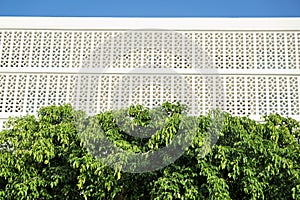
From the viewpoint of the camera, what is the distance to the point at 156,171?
609 cm

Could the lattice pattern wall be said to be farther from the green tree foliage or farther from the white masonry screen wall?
the green tree foliage

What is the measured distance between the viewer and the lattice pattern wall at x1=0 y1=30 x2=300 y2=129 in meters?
8.22

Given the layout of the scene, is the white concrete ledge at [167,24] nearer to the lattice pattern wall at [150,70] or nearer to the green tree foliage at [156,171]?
the lattice pattern wall at [150,70]

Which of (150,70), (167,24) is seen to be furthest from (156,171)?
(167,24)

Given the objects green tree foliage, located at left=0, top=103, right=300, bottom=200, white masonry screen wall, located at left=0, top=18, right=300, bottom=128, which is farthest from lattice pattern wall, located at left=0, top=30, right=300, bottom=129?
green tree foliage, located at left=0, top=103, right=300, bottom=200

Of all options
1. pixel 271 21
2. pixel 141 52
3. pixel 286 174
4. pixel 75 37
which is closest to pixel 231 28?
pixel 271 21

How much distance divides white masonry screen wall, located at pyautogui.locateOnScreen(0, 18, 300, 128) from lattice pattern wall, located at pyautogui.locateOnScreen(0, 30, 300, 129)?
0.02 metres

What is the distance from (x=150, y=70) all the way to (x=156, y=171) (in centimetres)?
255

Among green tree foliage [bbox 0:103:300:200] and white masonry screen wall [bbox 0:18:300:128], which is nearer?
green tree foliage [bbox 0:103:300:200]

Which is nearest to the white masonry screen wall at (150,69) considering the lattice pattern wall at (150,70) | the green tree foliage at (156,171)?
the lattice pattern wall at (150,70)

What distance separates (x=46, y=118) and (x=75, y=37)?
8.39 feet

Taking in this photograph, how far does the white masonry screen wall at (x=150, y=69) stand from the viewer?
324 inches

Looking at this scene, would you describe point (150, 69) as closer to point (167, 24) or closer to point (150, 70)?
point (150, 70)

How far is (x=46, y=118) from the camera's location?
639 centimetres
